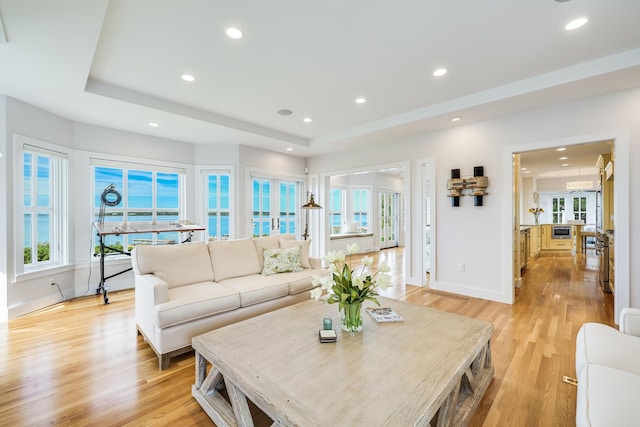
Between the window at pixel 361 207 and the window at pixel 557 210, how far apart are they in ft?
23.1

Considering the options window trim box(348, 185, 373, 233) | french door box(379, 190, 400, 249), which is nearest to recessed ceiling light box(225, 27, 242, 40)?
window trim box(348, 185, 373, 233)

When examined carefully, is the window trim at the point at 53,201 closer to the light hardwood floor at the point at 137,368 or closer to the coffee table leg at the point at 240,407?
the light hardwood floor at the point at 137,368

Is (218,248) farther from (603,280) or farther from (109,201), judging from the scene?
(603,280)

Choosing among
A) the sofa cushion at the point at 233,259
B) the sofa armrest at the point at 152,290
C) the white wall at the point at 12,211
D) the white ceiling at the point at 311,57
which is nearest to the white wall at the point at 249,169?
the white ceiling at the point at 311,57

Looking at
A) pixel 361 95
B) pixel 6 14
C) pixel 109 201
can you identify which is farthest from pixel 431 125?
pixel 109 201

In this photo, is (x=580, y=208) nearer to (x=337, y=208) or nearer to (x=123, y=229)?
(x=337, y=208)

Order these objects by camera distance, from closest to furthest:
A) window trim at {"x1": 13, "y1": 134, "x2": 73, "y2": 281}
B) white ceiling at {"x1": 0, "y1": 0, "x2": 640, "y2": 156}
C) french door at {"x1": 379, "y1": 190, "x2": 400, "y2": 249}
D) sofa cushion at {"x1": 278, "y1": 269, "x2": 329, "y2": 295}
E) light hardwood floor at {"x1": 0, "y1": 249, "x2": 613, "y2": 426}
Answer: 1. light hardwood floor at {"x1": 0, "y1": 249, "x2": 613, "y2": 426}
2. white ceiling at {"x1": 0, "y1": 0, "x2": 640, "y2": 156}
3. sofa cushion at {"x1": 278, "y1": 269, "x2": 329, "y2": 295}
4. window trim at {"x1": 13, "y1": 134, "x2": 73, "y2": 281}
5. french door at {"x1": 379, "y1": 190, "x2": 400, "y2": 249}

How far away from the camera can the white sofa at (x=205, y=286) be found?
2338 mm

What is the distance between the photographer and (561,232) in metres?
8.29

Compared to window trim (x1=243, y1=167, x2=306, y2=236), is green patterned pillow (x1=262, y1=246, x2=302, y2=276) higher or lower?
lower

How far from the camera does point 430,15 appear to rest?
211 centimetres

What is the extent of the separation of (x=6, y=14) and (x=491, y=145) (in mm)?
5058

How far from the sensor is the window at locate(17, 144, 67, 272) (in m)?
3.64

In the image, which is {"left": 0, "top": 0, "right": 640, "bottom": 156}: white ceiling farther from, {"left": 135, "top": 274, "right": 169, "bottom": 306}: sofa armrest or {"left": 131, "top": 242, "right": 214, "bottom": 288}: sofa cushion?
{"left": 135, "top": 274, "right": 169, "bottom": 306}: sofa armrest
